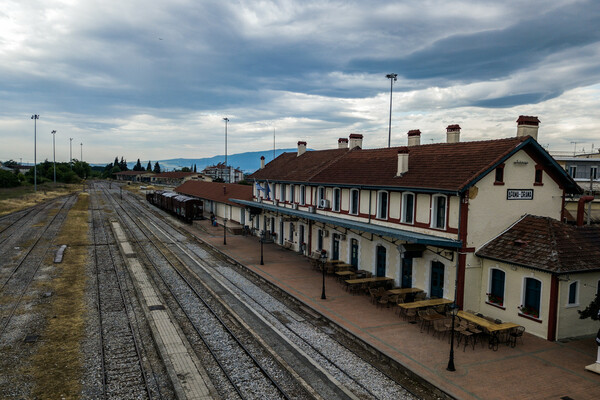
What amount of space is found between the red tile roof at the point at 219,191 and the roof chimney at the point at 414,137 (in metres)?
22.0

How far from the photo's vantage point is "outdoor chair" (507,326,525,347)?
1498cm

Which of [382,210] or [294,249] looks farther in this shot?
[294,249]

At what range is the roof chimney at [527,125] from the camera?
18.8m

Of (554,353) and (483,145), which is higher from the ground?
(483,145)

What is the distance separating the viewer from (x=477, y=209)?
17.7 metres

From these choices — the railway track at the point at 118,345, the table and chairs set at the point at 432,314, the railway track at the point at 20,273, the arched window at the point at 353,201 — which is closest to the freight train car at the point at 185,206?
the railway track at the point at 20,273

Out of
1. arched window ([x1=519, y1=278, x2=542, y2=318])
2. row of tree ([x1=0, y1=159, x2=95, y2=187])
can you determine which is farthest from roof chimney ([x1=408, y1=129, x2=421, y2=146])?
row of tree ([x1=0, y1=159, x2=95, y2=187])

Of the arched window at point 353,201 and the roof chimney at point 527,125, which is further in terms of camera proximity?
the arched window at point 353,201

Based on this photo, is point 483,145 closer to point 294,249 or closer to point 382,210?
point 382,210

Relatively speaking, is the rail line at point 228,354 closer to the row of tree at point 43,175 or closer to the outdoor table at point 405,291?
the outdoor table at point 405,291

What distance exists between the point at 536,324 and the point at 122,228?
40537 mm

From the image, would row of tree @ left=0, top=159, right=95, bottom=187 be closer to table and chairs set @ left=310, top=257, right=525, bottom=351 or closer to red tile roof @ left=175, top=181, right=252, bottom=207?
red tile roof @ left=175, top=181, right=252, bottom=207

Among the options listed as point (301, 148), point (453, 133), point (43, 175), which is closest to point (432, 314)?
point (453, 133)

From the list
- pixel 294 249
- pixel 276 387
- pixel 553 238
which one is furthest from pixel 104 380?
pixel 294 249
